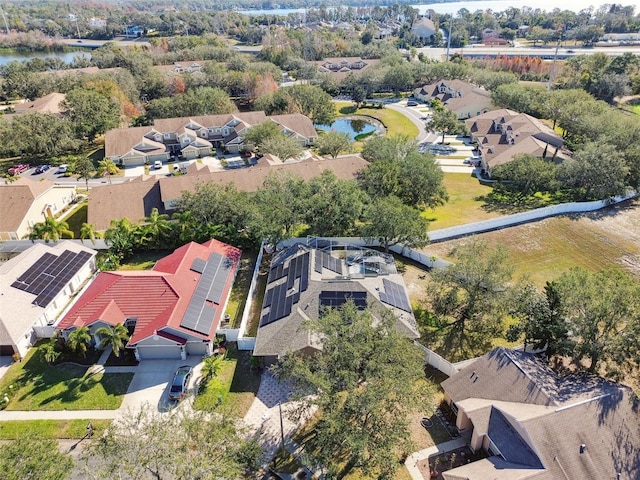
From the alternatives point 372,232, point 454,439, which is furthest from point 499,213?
point 454,439

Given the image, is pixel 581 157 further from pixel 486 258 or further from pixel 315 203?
pixel 315 203

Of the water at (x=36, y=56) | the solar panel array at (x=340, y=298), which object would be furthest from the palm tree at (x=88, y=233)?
the water at (x=36, y=56)

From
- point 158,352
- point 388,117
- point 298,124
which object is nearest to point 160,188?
point 158,352

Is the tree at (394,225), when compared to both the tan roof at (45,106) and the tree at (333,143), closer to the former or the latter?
the tree at (333,143)

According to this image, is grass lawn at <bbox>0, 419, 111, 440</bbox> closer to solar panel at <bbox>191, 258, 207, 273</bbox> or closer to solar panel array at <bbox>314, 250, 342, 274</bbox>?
solar panel at <bbox>191, 258, 207, 273</bbox>

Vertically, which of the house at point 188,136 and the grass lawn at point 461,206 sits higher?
the house at point 188,136
